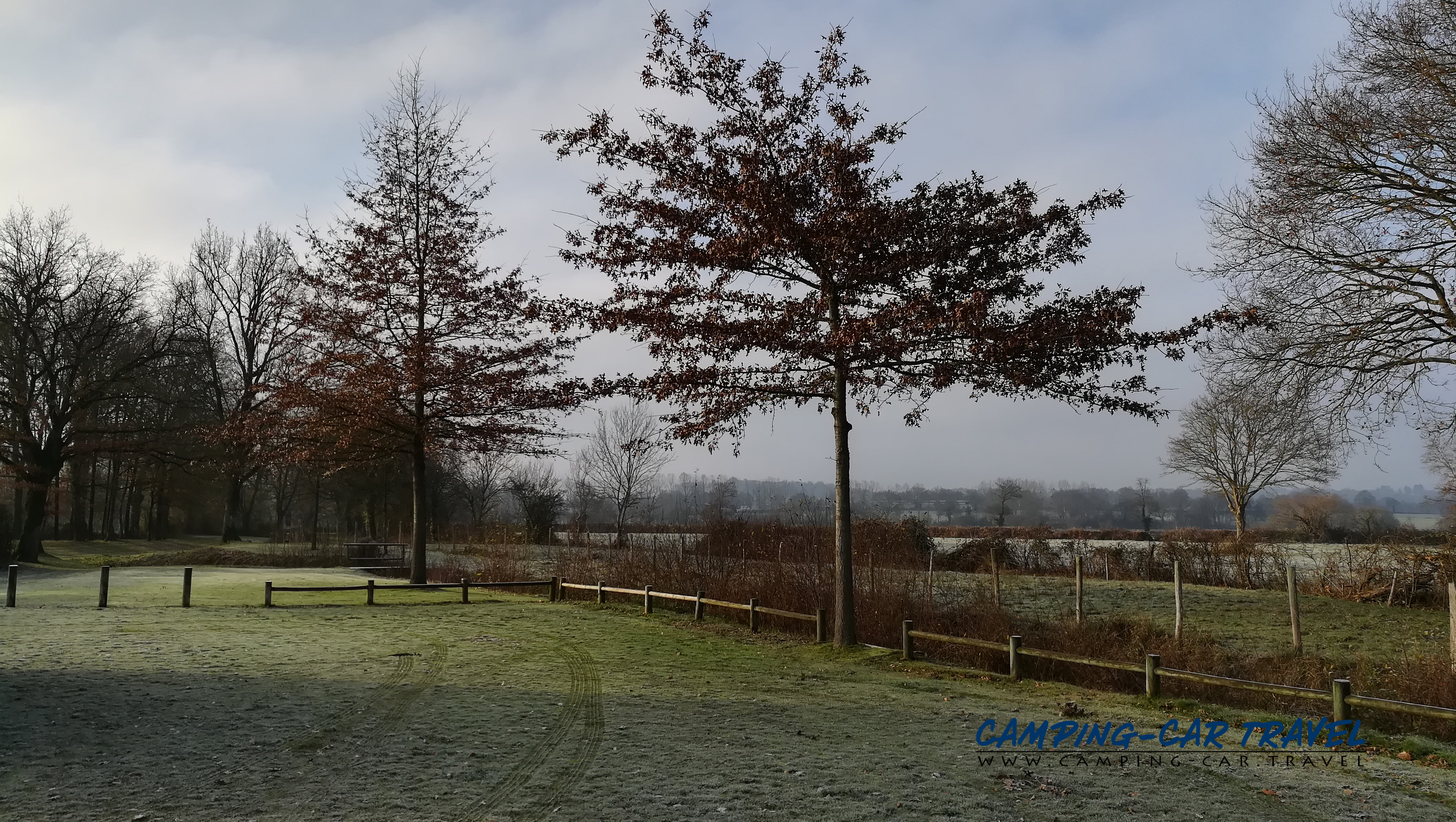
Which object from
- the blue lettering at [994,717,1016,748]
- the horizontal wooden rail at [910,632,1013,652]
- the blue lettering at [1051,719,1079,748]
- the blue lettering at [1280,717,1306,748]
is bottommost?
the blue lettering at [1280,717,1306,748]

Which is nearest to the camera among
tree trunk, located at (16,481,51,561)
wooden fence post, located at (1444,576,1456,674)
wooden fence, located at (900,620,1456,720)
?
wooden fence, located at (900,620,1456,720)

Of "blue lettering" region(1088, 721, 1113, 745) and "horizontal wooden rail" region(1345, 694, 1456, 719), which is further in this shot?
"blue lettering" region(1088, 721, 1113, 745)

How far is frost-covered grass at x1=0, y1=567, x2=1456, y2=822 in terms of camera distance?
5395 millimetres

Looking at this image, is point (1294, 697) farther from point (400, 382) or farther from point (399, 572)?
point (399, 572)

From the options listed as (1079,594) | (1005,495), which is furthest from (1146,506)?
(1079,594)

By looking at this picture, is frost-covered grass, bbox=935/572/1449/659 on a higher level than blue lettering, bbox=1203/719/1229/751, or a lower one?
lower

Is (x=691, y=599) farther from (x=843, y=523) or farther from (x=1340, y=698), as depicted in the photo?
(x=1340, y=698)

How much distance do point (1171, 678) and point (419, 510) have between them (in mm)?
16551

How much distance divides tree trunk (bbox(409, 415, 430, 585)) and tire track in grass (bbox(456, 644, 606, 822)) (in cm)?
1196

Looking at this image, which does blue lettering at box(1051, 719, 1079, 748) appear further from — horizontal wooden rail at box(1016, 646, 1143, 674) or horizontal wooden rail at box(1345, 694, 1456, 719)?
horizontal wooden rail at box(1345, 694, 1456, 719)

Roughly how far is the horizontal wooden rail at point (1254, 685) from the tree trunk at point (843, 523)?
160 inches

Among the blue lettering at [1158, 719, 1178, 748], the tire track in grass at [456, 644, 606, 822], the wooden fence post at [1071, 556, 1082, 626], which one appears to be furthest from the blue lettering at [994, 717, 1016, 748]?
the wooden fence post at [1071, 556, 1082, 626]

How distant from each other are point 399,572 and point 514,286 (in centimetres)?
1180

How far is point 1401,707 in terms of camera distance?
690 centimetres
